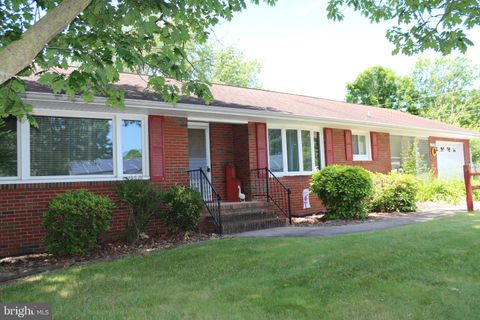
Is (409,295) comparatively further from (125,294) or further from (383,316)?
(125,294)

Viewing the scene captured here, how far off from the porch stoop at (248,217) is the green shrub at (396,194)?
3655 millimetres

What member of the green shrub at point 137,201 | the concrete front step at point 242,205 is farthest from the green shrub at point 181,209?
the concrete front step at point 242,205

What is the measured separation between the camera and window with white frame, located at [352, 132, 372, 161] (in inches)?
612

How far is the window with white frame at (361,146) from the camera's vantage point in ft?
51.0

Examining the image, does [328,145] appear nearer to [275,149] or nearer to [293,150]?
[293,150]

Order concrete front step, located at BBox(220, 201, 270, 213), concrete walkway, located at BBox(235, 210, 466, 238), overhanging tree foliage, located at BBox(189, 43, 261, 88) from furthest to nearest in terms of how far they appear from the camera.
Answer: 1. overhanging tree foliage, located at BBox(189, 43, 261, 88)
2. concrete front step, located at BBox(220, 201, 270, 213)
3. concrete walkway, located at BBox(235, 210, 466, 238)

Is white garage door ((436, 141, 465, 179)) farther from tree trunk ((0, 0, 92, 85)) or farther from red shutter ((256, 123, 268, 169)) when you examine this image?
tree trunk ((0, 0, 92, 85))

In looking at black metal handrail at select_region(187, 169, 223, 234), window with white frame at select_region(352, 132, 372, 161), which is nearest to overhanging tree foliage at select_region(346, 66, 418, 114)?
window with white frame at select_region(352, 132, 372, 161)

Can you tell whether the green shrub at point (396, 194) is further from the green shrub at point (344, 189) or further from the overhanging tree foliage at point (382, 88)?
the overhanging tree foliage at point (382, 88)

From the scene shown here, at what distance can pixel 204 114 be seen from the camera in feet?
34.7

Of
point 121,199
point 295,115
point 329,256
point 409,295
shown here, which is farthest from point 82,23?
point 295,115

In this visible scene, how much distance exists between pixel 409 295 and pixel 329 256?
1.74m

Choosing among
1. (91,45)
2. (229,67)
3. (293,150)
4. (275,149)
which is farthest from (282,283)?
(229,67)

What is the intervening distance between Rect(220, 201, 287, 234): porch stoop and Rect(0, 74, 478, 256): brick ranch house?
2.84 feet
